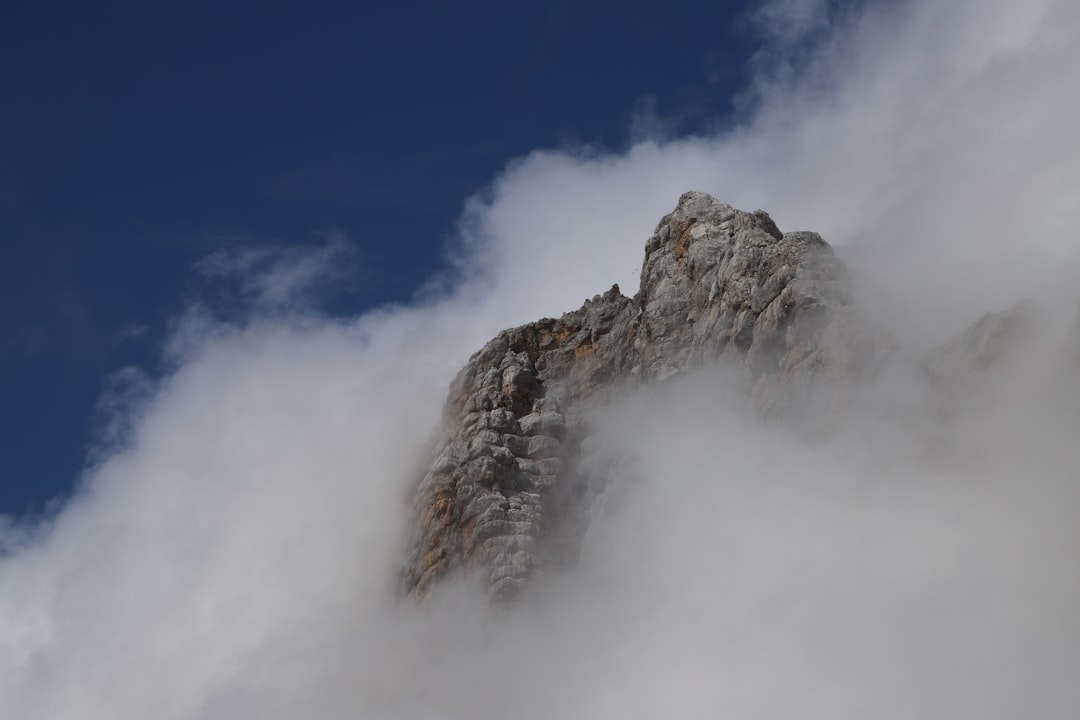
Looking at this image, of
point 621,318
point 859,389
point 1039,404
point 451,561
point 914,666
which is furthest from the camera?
point 621,318

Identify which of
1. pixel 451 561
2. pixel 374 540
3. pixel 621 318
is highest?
pixel 621 318

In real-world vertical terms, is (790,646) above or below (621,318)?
below

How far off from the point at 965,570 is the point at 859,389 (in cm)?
1605

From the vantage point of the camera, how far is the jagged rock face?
96.3 metres

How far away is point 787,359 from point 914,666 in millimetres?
26763

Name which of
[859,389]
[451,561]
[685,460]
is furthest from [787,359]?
[451,561]

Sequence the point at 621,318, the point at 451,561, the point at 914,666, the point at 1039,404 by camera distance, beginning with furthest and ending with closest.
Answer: the point at 621,318, the point at 451,561, the point at 1039,404, the point at 914,666

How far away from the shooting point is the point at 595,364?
116 m

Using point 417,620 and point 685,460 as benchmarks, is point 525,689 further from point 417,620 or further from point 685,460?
point 685,460

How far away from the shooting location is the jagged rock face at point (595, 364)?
96.3m

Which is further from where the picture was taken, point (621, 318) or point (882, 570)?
point (621, 318)

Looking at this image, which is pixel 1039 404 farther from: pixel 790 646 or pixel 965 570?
pixel 790 646

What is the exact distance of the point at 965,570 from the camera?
79312mm

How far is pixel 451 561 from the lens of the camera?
101438 millimetres
